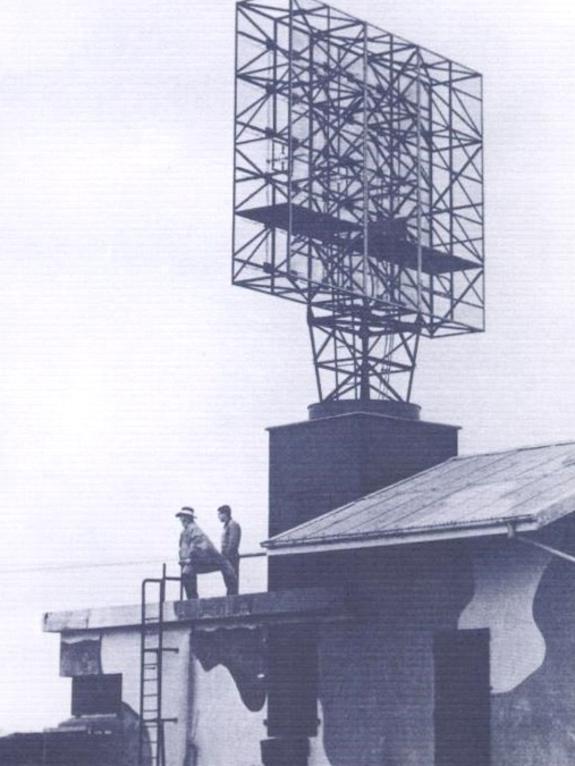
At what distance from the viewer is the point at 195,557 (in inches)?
1111

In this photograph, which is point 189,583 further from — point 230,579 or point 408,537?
point 408,537

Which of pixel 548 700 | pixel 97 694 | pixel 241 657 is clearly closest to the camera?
pixel 548 700

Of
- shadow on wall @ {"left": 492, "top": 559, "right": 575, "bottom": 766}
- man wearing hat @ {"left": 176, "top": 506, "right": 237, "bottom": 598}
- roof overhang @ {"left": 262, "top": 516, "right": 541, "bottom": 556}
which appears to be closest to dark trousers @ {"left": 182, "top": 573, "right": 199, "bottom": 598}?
man wearing hat @ {"left": 176, "top": 506, "right": 237, "bottom": 598}

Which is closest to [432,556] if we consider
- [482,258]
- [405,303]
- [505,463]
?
[505,463]

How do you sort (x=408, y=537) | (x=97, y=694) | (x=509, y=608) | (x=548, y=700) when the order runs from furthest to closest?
(x=97, y=694)
(x=408, y=537)
(x=509, y=608)
(x=548, y=700)

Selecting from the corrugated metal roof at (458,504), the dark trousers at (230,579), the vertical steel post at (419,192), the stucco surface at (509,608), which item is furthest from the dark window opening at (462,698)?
the vertical steel post at (419,192)

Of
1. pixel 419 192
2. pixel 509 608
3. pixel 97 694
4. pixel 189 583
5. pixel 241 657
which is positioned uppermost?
pixel 419 192

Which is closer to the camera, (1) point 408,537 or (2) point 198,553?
(1) point 408,537

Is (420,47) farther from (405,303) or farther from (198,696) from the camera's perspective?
(198,696)

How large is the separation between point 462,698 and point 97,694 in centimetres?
824

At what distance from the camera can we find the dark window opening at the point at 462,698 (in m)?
23.4

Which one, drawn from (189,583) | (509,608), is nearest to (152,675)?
(189,583)

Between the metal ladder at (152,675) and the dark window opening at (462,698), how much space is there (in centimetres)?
540

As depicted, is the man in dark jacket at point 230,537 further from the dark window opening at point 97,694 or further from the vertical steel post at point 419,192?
the vertical steel post at point 419,192
